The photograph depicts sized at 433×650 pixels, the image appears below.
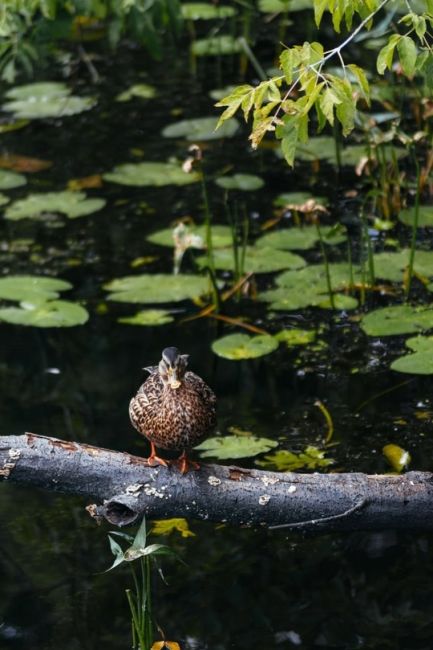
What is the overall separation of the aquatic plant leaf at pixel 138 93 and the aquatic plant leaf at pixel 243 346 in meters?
3.59

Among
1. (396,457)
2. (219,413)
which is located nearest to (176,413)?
(396,457)

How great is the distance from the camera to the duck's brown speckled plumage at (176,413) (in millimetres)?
3943

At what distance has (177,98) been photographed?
8586 millimetres

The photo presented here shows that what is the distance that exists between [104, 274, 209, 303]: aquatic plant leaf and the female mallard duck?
183 cm

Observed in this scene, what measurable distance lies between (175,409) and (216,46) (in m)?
5.55

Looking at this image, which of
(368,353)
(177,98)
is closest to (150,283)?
(368,353)

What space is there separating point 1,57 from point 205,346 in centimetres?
270

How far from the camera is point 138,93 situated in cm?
873

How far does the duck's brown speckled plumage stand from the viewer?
3943mm

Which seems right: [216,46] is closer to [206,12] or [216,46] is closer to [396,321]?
[206,12]

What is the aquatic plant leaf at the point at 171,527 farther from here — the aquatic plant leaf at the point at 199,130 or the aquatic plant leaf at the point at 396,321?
the aquatic plant leaf at the point at 199,130

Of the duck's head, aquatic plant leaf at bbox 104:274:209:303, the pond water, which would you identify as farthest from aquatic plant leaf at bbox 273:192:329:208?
the duck's head

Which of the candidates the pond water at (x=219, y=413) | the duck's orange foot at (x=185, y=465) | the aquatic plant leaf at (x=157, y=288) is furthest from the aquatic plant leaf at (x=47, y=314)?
the duck's orange foot at (x=185, y=465)

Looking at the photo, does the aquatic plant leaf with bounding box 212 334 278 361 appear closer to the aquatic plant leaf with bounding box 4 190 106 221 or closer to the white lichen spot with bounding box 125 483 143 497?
the white lichen spot with bounding box 125 483 143 497
